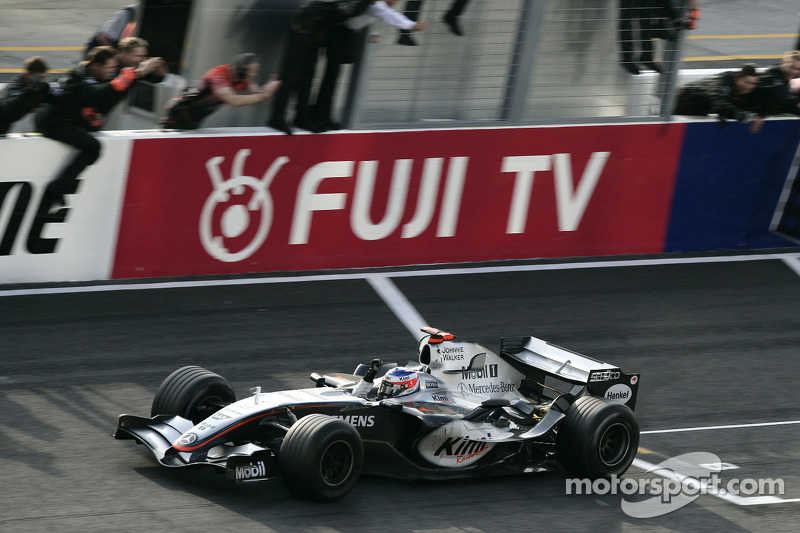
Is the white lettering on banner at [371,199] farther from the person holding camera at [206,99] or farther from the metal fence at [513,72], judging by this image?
the person holding camera at [206,99]

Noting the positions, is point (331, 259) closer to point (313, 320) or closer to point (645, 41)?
point (313, 320)

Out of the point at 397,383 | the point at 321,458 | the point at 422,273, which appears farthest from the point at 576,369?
the point at 422,273

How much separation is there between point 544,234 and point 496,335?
2390 millimetres

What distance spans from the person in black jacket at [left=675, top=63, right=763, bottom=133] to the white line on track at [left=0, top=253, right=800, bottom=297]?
1.52m

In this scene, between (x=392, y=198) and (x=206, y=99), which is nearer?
(x=206, y=99)

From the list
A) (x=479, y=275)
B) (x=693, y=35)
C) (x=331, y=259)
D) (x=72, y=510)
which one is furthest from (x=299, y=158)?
(x=693, y=35)

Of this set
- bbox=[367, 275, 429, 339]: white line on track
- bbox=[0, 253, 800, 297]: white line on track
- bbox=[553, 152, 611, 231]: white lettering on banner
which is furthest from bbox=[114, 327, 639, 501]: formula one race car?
bbox=[553, 152, 611, 231]: white lettering on banner

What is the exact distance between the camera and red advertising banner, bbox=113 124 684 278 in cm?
1191

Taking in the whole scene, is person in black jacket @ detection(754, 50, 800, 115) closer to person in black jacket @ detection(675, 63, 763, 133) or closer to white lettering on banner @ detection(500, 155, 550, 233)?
person in black jacket @ detection(675, 63, 763, 133)

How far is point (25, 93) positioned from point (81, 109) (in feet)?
1.66

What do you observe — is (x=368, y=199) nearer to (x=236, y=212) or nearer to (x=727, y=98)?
(x=236, y=212)

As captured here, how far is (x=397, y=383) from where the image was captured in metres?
8.16

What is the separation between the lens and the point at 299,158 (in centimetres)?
A: 1230

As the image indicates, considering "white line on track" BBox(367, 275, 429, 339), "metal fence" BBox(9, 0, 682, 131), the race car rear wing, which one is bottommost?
"white line on track" BBox(367, 275, 429, 339)
